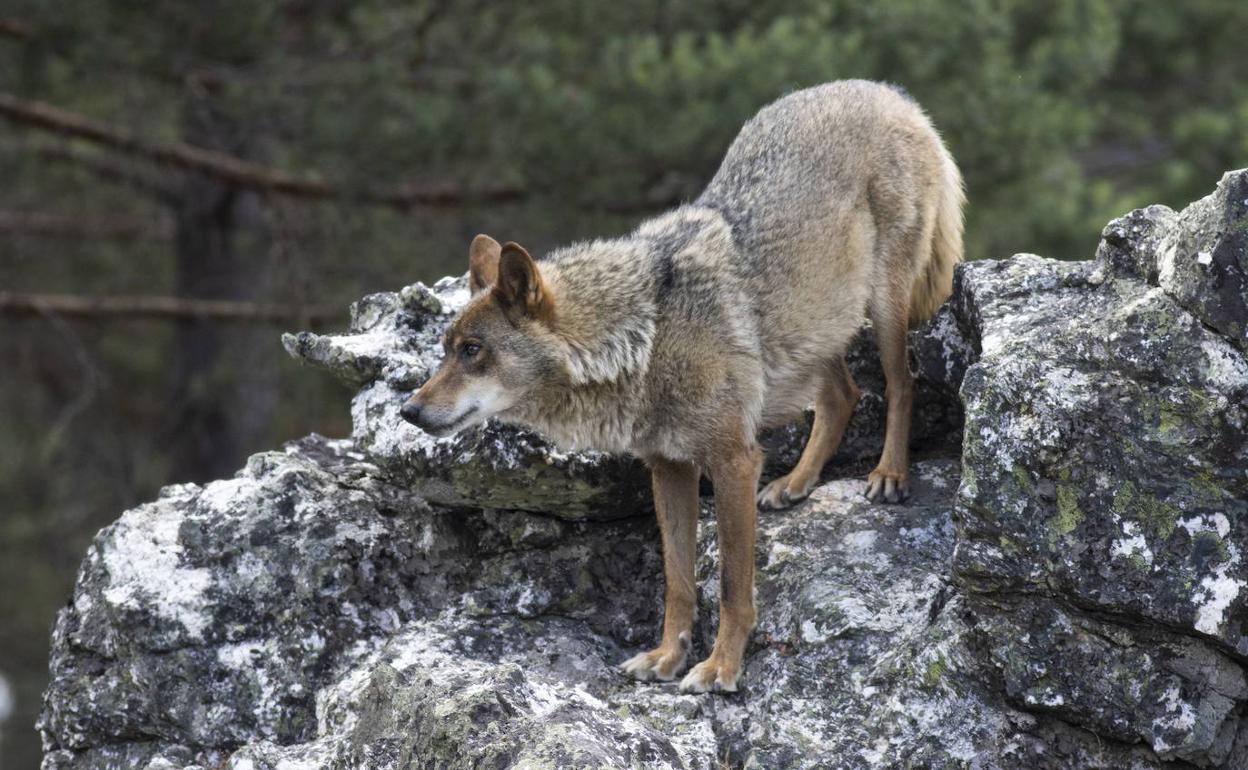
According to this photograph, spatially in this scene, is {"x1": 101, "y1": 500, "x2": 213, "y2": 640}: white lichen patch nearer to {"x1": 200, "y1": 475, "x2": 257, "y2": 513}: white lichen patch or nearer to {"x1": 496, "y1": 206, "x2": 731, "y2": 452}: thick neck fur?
{"x1": 200, "y1": 475, "x2": 257, "y2": 513}: white lichen patch

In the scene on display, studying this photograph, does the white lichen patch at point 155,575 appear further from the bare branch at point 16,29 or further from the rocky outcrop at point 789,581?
the bare branch at point 16,29

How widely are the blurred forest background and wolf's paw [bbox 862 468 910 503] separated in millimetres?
4903

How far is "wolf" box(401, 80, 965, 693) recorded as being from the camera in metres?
5.71

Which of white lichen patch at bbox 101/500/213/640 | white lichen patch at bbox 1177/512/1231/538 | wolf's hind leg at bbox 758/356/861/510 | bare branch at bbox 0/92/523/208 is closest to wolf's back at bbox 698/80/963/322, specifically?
wolf's hind leg at bbox 758/356/861/510

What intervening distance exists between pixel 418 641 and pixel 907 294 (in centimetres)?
284

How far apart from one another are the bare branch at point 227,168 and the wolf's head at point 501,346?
6442mm

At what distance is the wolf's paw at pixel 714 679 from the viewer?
5.54 meters

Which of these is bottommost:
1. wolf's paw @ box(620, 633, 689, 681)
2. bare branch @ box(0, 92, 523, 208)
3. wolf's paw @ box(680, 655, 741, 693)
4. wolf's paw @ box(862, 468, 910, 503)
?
wolf's paw @ box(680, 655, 741, 693)

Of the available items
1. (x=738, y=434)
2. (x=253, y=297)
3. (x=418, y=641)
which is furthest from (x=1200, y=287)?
(x=253, y=297)

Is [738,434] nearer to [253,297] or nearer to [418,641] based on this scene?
[418,641]

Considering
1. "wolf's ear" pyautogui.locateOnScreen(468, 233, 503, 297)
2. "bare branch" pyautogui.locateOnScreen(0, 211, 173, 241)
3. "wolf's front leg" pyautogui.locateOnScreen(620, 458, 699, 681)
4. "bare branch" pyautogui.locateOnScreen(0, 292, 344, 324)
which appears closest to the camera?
"wolf's front leg" pyautogui.locateOnScreen(620, 458, 699, 681)

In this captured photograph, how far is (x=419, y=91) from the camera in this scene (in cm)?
1218

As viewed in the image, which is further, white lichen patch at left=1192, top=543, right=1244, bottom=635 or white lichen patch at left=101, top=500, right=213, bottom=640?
white lichen patch at left=101, top=500, right=213, bottom=640

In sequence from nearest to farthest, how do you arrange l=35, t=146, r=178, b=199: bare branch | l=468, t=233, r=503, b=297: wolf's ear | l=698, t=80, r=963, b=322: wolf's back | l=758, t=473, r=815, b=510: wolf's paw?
l=468, t=233, r=503, b=297: wolf's ear → l=698, t=80, r=963, b=322: wolf's back → l=758, t=473, r=815, b=510: wolf's paw → l=35, t=146, r=178, b=199: bare branch
